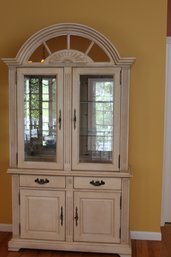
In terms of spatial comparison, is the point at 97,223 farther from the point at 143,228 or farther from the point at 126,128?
the point at 126,128

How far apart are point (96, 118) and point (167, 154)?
1210 millimetres

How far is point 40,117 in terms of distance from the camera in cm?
297

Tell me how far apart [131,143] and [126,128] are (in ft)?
1.40

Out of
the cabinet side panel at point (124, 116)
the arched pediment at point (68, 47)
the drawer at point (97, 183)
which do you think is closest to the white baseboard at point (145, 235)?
the drawer at point (97, 183)

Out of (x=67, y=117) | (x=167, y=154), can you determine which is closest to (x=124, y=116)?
(x=67, y=117)

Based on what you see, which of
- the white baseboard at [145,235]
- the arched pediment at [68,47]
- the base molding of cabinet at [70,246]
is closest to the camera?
the arched pediment at [68,47]

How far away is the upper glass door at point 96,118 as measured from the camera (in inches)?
111

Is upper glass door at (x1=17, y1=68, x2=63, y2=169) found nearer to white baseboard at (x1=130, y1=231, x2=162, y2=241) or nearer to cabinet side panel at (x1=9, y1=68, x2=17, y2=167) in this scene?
cabinet side panel at (x1=9, y1=68, x2=17, y2=167)

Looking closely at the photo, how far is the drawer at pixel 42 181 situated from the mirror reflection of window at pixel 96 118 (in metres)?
0.29

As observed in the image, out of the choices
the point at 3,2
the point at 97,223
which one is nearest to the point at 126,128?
the point at 97,223

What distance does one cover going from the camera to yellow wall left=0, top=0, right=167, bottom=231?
10.2 feet

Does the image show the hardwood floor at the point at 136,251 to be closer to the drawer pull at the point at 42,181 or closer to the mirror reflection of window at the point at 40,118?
the drawer pull at the point at 42,181

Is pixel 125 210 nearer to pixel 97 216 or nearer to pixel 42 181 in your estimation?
pixel 97 216

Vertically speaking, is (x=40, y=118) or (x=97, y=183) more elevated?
(x=40, y=118)
